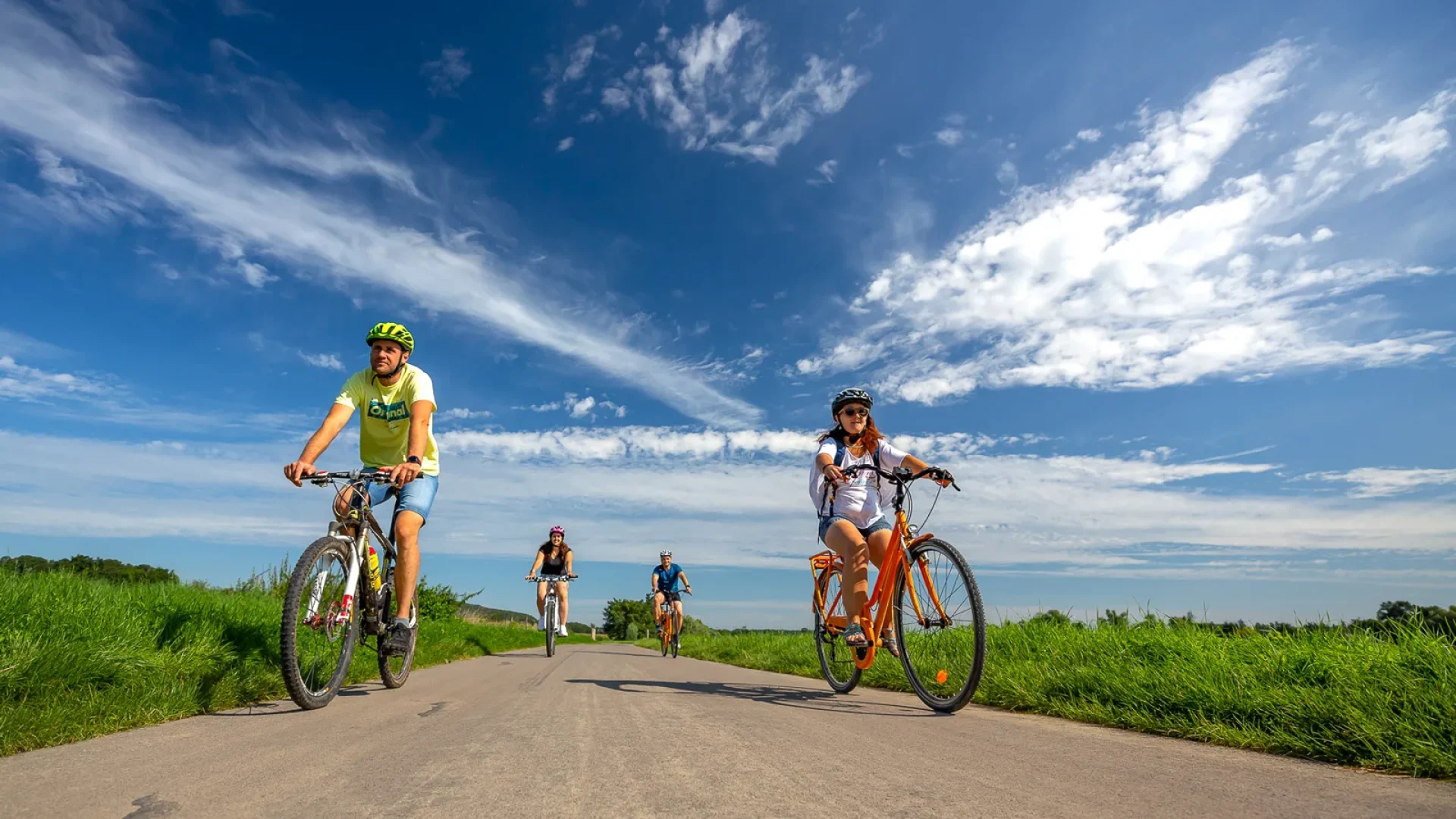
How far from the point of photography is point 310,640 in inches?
173

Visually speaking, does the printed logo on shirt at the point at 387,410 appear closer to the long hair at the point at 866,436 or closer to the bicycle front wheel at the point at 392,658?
the bicycle front wheel at the point at 392,658

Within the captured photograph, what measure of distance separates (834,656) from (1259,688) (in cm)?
326

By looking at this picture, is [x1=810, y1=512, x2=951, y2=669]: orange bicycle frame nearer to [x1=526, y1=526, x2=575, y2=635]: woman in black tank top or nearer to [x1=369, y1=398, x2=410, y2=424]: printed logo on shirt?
[x1=369, y1=398, x2=410, y2=424]: printed logo on shirt

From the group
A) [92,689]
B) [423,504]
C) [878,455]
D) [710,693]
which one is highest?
[878,455]

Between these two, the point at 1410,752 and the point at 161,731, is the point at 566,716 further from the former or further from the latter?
the point at 1410,752

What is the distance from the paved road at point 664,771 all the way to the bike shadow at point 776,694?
1.43 feet

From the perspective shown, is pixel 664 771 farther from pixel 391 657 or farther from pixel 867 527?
pixel 391 657

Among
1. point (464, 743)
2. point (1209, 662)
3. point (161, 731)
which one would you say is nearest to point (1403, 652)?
point (1209, 662)

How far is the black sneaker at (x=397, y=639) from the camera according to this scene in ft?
16.8

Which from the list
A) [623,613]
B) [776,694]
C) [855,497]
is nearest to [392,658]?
[776,694]

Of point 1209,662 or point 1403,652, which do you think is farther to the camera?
point 1209,662

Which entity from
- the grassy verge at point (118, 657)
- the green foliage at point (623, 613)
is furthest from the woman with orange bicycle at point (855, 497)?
the green foliage at point (623, 613)

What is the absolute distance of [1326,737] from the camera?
272 centimetres

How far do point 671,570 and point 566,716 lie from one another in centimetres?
1193
